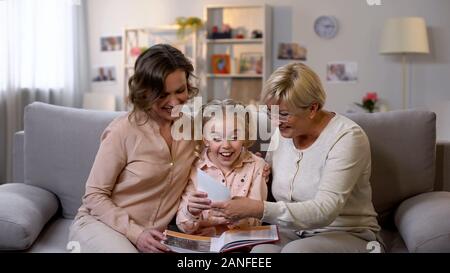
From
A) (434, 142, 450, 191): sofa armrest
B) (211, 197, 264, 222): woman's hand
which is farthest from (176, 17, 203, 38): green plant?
(211, 197, 264, 222): woman's hand

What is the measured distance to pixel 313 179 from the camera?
5.38 feet

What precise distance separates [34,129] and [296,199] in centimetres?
109

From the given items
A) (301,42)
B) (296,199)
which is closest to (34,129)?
(296,199)

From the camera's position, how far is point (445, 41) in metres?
4.70

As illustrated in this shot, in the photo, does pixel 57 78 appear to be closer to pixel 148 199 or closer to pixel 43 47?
pixel 43 47

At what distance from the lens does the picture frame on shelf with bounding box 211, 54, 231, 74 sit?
197 inches

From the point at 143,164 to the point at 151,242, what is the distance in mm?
259

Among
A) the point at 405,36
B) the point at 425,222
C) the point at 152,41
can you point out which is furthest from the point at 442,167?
the point at 152,41

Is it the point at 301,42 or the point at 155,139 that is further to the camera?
the point at 301,42

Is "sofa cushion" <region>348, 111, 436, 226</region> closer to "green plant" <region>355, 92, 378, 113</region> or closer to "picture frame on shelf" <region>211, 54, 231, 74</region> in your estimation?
"green plant" <region>355, 92, 378, 113</region>

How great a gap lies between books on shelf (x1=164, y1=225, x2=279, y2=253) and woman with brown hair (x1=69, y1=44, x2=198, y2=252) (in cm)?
6

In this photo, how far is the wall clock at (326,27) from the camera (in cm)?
485

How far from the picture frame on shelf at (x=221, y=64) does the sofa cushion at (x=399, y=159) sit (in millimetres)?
3098

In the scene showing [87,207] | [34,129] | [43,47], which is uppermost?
[43,47]
